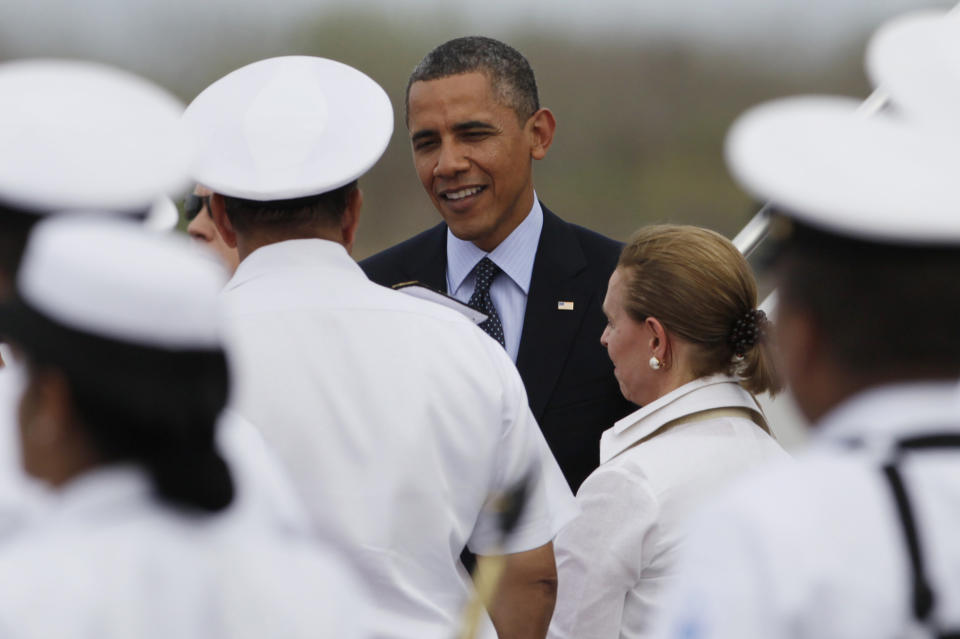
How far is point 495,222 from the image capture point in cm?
327

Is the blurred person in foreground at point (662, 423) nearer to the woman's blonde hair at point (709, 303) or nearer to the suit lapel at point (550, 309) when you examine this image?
the woman's blonde hair at point (709, 303)

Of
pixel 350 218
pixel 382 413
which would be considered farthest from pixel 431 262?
pixel 382 413

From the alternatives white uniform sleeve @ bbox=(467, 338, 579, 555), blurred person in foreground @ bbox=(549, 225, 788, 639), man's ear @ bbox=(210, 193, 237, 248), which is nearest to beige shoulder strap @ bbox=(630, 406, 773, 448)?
blurred person in foreground @ bbox=(549, 225, 788, 639)

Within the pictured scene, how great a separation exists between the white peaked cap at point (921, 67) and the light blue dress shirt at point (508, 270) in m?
1.86

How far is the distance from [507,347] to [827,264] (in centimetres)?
195

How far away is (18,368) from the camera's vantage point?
130cm

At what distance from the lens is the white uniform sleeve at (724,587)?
1.15m

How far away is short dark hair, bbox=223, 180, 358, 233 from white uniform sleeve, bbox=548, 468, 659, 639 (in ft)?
2.23

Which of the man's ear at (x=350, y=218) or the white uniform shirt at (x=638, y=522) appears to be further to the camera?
the white uniform shirt at (x=638, y=522)

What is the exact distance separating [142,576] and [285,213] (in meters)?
1.04

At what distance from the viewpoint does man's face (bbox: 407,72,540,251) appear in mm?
3285

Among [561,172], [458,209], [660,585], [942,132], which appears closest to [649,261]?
[660,585]

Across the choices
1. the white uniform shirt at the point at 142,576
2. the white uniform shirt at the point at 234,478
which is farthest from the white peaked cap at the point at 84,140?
the white uniform shirt at the point at 142,576

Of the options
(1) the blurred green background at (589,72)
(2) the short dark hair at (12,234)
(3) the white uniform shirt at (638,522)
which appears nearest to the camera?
(2) the short dark hair at (12,234)
